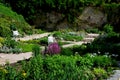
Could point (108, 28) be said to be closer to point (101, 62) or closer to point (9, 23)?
point (9, 23)

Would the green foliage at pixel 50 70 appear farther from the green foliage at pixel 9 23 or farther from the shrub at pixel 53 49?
the green foliage at pixel 9 23

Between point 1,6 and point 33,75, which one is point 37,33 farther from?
point 33,75

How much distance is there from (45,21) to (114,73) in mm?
19211

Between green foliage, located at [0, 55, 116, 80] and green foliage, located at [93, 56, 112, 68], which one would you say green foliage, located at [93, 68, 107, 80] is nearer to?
green foliage, located at [0, 55, 116, 80]

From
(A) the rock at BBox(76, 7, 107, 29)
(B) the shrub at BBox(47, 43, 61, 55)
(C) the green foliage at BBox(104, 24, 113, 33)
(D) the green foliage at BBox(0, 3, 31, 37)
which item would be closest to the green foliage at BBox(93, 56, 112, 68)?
(B) the shrub at BBox(47, 43, 61, 55)

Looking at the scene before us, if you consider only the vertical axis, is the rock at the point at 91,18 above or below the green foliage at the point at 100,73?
below

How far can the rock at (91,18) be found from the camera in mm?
Result: 29619

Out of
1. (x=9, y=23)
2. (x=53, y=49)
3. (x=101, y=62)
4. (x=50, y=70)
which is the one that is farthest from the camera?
(x=9, y=23)

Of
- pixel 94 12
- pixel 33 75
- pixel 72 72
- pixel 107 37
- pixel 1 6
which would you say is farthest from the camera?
pixel 94 12

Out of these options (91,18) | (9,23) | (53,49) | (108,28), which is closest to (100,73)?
(53,49)

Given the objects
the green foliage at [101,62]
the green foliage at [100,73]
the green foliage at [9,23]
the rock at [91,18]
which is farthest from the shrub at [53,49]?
the rock at [91,18]

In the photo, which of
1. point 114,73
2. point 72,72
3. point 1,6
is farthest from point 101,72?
point 1,6

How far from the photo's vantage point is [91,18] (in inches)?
1172

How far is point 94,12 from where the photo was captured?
30.0m
